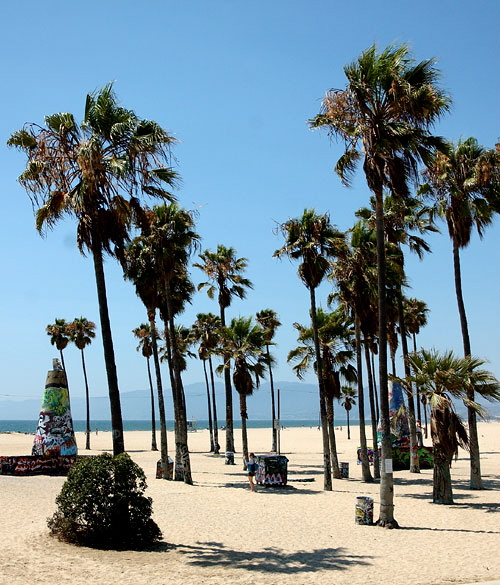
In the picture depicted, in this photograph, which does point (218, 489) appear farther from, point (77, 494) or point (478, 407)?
point (77, 494)

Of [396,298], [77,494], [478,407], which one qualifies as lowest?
[77,494]

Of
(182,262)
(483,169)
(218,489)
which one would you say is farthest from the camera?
(182,262)

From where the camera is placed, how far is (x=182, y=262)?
27422 mm

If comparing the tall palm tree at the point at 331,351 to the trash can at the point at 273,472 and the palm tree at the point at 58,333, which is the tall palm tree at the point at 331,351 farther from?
the palm tree at the point at 58,333

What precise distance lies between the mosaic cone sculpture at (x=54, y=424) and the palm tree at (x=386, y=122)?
18015mm

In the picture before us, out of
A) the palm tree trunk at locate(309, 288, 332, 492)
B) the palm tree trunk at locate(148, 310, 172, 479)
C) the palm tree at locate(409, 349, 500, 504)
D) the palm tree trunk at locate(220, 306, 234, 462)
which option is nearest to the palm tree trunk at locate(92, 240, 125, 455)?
the palm tree at locate(409, 349, 500, 504)

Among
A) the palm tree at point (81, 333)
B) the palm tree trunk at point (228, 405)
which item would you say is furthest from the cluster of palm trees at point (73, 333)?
the palm tree trunk at point (228, 405)

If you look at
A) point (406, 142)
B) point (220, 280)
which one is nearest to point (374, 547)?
point (406, 142)

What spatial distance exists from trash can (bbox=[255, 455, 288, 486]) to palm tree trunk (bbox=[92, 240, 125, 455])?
13.5 meters

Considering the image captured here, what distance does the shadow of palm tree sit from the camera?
12.0 metres

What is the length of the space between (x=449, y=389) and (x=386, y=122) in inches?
321

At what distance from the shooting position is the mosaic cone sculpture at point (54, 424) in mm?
30266

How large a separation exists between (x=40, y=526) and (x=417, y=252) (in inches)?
840

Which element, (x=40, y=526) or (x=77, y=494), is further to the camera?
(x=40, y=526)
